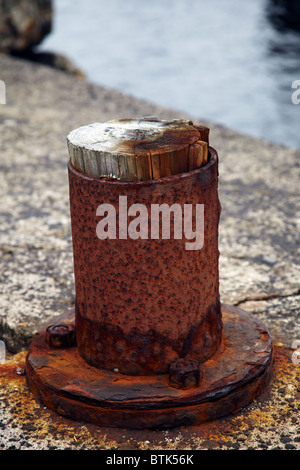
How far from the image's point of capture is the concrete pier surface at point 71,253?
162 cm

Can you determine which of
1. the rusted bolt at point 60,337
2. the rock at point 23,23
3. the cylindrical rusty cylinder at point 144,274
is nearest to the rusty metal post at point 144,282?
the cylindrical rusty cylinder at point 144,274

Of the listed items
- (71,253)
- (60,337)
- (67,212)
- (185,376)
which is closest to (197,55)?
(67,212)

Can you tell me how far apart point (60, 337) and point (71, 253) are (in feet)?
2.67

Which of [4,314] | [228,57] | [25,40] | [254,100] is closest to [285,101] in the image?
[254,100]

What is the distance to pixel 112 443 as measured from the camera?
158 centimetres

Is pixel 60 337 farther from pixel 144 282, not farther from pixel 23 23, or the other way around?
pixel 23 23

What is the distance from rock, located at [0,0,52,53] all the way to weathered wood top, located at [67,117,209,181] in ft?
15.4

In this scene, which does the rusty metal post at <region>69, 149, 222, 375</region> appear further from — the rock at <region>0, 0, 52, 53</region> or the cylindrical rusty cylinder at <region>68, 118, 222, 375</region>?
the rock at <region>0, 0, 52, 53</region>

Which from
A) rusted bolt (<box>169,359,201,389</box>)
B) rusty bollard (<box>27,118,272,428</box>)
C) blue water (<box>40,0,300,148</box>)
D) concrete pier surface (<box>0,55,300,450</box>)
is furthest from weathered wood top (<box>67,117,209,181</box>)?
blue water (<box>40,0,300,148</box>)

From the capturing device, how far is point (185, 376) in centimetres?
161

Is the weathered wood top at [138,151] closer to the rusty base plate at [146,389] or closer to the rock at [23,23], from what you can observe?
the rusty base plate at [146,389]

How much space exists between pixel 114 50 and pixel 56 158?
6332mm

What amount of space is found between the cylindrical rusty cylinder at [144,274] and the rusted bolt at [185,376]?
0.16ft

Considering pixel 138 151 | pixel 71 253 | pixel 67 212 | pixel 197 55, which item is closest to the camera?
pixel 138 151
